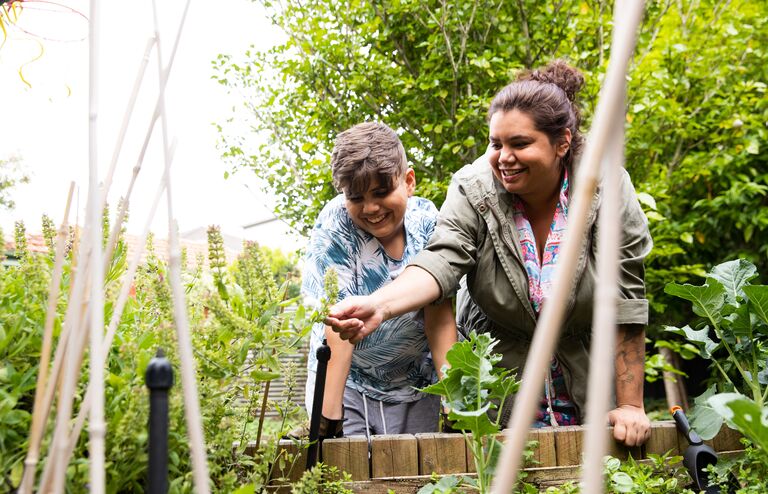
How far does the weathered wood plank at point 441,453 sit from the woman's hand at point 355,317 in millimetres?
271

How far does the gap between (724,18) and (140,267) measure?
4332mm

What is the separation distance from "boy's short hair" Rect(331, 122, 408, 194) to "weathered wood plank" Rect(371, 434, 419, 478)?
0.81 meters

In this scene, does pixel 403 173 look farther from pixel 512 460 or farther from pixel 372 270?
pixel 512 460

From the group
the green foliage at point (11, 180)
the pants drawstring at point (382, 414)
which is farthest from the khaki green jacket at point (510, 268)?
the green foliage at point (11, 180)

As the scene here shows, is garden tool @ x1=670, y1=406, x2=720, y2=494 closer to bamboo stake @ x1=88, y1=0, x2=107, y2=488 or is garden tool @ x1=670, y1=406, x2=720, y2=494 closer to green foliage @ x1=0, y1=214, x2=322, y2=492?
green foliage @ x1=0, y1=214, x2=322, y2=492

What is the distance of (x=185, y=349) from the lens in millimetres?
678

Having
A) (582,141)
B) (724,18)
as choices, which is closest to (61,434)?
(582,141)

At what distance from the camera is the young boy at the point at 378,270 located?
2076 millimetres

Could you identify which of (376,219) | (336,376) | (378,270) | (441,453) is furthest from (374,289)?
(441,453)

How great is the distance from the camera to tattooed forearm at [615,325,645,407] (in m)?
1.85

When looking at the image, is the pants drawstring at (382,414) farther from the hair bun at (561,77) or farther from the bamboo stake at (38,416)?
the bamboo stake at (38,416)

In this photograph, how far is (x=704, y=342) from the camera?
1.67 m

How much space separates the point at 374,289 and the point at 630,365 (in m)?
0.76

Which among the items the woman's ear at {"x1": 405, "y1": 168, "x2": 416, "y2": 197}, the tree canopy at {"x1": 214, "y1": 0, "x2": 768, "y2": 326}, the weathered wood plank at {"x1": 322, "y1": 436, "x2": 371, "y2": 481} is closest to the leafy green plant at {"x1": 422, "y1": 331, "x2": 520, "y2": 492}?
the weathered wood plank at {"x1": 322, "y1": 436, "x2": 371, "y2": 481}
